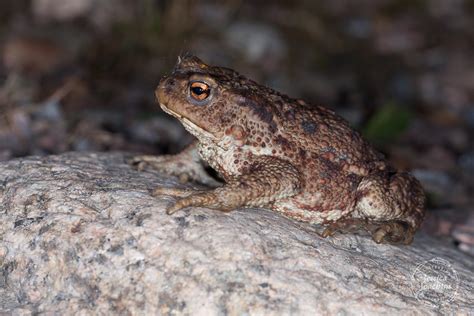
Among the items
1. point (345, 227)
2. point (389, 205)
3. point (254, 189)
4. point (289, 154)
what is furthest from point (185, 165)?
point (389, 205)

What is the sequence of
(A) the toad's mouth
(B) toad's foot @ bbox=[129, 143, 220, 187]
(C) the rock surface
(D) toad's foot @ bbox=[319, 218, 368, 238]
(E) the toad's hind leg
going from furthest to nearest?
(B) toad's foot @ bbox=[129, 143, 220, 187]
(E) the toad's hind leg
(A) the toad's mouth
(D) toad's foot @ bbox=[319, 218, 368, 238]
(C) the rock surface

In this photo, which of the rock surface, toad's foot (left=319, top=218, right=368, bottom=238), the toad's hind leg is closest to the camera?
the rock surface

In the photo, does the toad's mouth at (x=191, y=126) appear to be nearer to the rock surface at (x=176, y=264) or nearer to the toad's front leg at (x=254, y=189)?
the toad's front leg at (x=254, y=189)

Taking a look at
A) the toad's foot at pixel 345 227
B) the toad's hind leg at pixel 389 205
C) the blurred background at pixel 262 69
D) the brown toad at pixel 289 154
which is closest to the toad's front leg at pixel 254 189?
the brown toad at pixel 289 154

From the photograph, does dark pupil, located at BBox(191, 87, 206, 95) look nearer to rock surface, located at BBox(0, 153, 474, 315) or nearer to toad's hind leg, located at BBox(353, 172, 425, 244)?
rock surface, located at BBox(0, 153, 474, 315)

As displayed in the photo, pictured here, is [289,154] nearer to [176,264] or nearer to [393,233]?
[393,233]

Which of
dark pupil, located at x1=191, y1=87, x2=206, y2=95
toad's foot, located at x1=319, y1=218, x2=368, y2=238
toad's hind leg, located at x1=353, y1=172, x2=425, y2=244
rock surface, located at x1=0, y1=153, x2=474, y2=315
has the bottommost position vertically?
rock surface, located at x1=0, y1=153, x2=474, y2=315

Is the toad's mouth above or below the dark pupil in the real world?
below

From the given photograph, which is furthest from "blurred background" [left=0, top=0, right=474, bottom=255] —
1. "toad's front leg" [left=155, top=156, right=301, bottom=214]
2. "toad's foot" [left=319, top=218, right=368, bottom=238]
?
"toad's front leg" [left=155, top=156, right=301, bottom=214]

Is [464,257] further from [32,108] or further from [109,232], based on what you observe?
[32,108]
